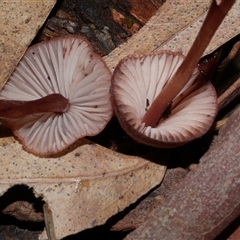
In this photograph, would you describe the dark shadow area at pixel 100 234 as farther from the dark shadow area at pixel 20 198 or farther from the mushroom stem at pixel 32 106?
the mushroom stem at pixel 32 106

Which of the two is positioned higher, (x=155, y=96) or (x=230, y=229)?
(x=155, y=96)

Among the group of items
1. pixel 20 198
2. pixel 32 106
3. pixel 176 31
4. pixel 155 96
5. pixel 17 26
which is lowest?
pixel 20 198

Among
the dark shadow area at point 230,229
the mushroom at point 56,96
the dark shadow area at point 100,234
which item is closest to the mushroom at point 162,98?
the mushroom at point 56,96

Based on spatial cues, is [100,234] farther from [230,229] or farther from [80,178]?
[230,229]

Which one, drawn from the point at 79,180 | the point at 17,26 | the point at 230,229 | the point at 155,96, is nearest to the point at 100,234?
the point at 79,180

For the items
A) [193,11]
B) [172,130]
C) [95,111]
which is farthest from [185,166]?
[193,11]

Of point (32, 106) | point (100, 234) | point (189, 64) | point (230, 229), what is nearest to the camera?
point (189, 64)

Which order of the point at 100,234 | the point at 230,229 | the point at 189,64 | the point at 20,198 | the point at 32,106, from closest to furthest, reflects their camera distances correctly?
the point at 189,64 < the point at 32,106 < the point at 230,229 < the point at 20,198 < the point at 100,234
